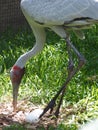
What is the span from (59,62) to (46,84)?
713 mm

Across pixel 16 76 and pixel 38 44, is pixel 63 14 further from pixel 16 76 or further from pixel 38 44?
pixel 16 76

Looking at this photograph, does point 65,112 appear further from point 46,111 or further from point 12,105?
point 12,105

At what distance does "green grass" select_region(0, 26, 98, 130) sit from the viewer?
502 centimetres

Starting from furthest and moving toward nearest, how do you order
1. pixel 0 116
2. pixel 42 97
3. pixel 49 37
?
pixel 49 37
pixel 42 97
pixel 0 116

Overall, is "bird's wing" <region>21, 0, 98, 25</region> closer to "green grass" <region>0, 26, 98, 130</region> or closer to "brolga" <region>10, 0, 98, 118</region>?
"brolga" <region>10, 0, 98, 118</region>

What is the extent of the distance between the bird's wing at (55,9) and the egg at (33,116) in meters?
1.01

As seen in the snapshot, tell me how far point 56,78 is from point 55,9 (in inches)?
53.0

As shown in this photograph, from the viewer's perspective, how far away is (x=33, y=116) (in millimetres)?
4914

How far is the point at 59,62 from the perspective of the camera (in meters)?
6.23

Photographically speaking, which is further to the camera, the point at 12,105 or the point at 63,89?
the point at 12,105

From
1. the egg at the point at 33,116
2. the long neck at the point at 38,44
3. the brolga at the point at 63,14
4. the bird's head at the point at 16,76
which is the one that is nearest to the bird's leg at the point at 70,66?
the brolga at the point at 63,14

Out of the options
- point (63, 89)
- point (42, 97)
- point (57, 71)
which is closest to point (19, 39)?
point (57, 71)

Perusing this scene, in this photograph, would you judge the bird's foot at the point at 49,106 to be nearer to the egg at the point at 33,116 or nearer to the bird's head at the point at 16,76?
the egg at the point at 33,116

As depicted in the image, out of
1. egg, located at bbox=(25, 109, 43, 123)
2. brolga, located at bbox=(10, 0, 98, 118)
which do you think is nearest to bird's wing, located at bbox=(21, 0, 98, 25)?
brolga, located at bbox=(10, 0, 98, 118)
